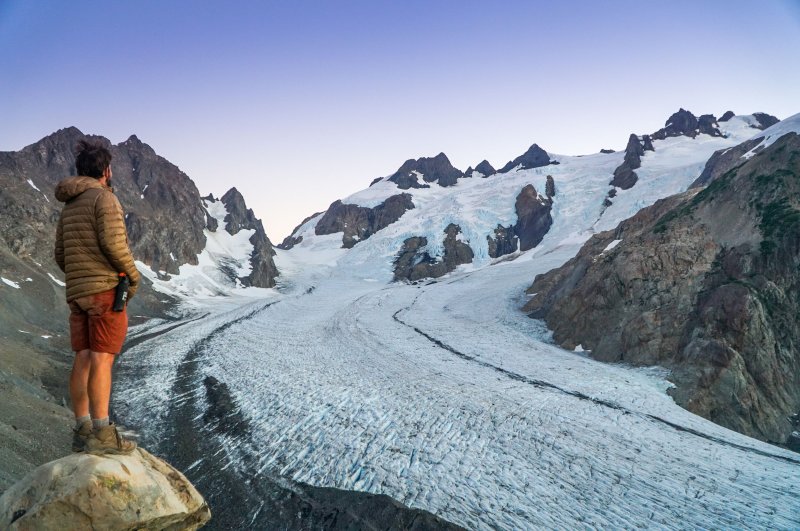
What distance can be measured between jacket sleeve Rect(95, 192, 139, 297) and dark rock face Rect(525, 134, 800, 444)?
43.8ft

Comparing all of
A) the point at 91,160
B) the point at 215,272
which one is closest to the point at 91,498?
the point at 91,160

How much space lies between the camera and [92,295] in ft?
12.7

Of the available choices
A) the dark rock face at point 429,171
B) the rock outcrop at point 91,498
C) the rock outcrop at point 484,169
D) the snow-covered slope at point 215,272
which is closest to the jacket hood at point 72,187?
the rock outcrop at point 91,498

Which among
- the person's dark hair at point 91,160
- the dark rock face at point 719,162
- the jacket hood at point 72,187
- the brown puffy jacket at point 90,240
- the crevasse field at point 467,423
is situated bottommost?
the crevasse field at point 467,423

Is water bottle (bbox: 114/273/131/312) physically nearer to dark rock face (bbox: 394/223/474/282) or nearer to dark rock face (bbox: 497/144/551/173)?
dark rock face (bbox: 394/223/474/282)

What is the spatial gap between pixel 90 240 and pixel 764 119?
142 m

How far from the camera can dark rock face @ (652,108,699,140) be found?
326 feet

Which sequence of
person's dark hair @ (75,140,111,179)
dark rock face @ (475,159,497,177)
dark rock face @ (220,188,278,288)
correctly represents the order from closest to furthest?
person's dark hair @ (75,140,111,179) < dark rock face @ (220,188,278,288) < dark rock face @ (475,159,497,177)

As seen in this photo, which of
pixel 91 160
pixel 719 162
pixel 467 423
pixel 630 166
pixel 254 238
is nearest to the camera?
pixel 91 160

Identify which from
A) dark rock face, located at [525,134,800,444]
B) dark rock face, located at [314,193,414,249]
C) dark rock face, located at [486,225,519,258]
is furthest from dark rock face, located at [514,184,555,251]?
dark rock face, located at [525,134,800,444]

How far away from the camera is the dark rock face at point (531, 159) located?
132m

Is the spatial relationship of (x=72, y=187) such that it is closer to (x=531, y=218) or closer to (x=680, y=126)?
(x=531, y=218)

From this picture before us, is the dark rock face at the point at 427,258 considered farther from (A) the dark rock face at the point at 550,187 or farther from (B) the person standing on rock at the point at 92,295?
(B) the person standing on rock at the point at 92,295

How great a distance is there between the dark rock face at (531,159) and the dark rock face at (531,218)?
207 ft
